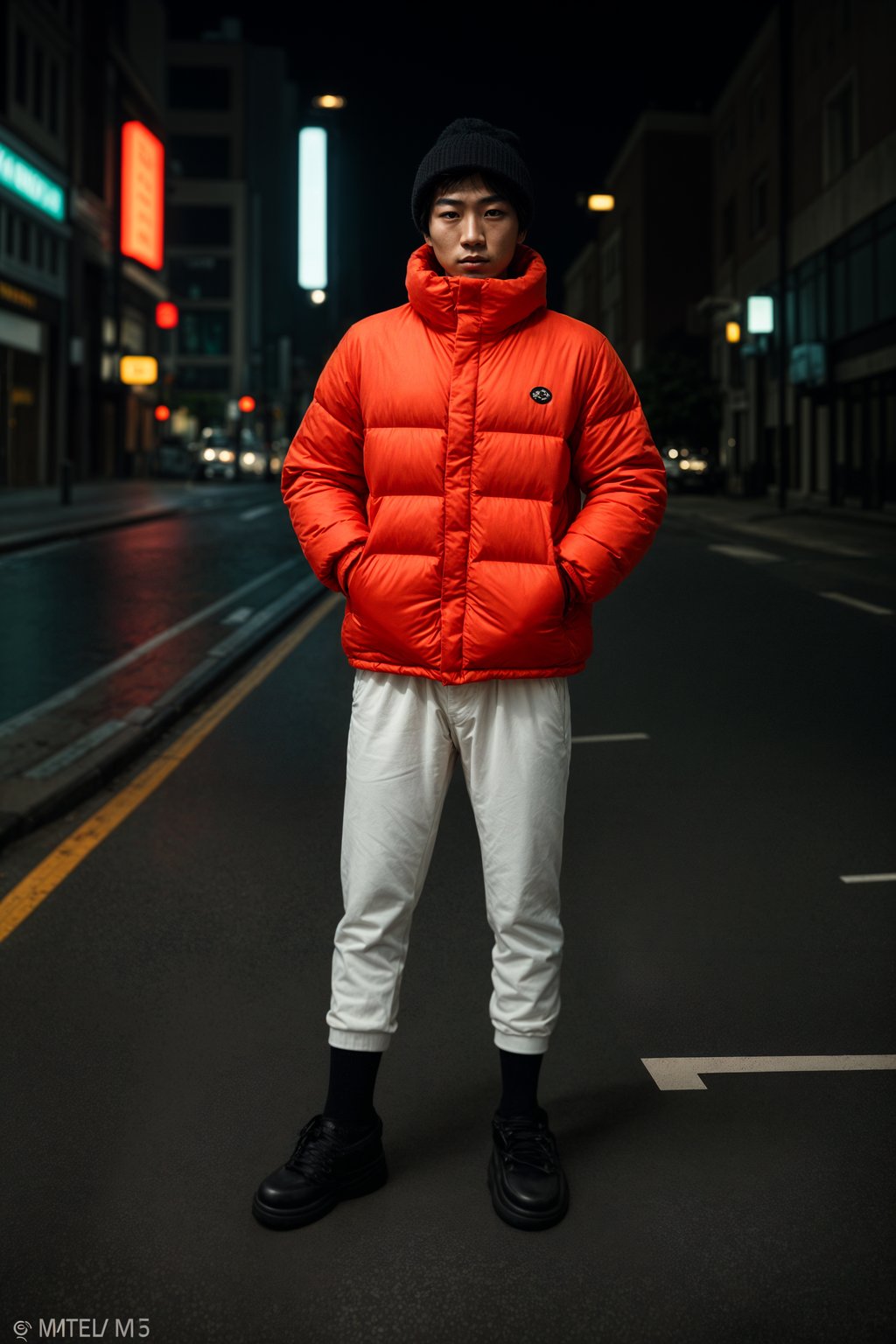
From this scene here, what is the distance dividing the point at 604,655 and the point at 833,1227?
30.7 feet

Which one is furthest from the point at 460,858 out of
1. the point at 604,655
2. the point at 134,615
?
the point at 134,615

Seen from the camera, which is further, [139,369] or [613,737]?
[139,369]

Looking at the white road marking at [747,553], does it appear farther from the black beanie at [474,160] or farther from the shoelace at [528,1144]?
the shoelace at [528,1144]

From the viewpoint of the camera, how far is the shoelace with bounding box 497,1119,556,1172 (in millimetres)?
3273

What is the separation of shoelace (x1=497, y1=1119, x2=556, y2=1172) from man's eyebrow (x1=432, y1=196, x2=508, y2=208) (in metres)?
1.94

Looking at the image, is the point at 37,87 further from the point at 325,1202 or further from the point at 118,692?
the point at 325,1202

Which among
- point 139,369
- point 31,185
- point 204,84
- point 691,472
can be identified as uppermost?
point 204,84

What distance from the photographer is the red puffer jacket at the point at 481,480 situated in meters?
3.24

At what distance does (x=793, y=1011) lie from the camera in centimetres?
446

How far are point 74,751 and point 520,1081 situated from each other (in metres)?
5.11

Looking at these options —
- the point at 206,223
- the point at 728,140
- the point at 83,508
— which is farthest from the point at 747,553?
the point at 206,223

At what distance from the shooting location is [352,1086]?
3357 mm

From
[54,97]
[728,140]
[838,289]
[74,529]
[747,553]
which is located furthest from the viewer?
[728,140]

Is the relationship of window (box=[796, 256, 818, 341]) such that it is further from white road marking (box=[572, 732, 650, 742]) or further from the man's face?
the man's face
